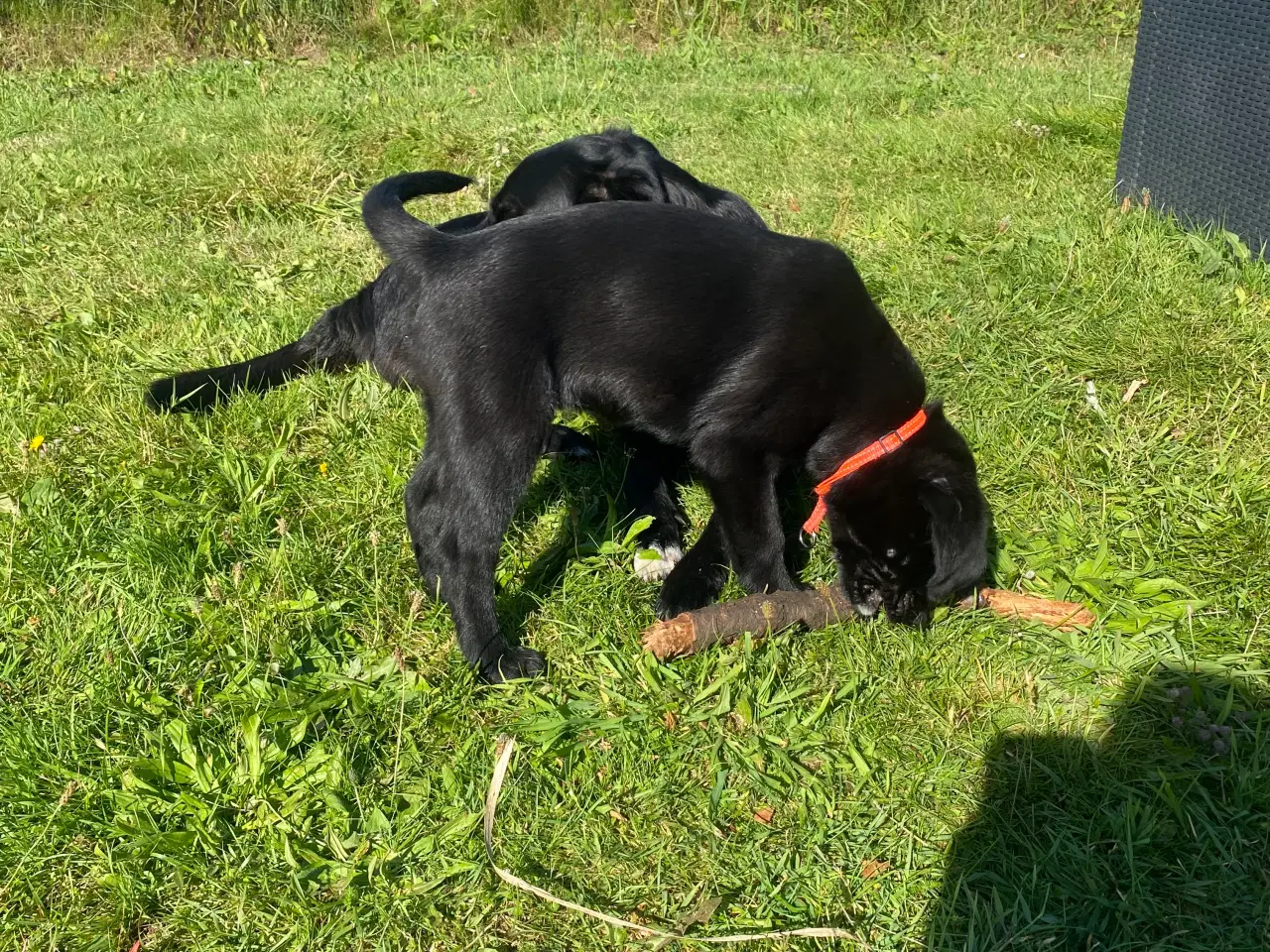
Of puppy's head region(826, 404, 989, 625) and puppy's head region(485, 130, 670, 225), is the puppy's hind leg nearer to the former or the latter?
puppy's head region(826, 404, 989, 625)

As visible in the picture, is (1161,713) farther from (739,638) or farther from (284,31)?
(284,31)

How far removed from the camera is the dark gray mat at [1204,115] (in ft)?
13.2

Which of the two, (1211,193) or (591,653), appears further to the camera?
(1211,193)

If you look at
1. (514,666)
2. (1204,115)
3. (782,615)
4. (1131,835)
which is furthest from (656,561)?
(1204,115)

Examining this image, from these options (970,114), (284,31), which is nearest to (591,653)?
(970,114)

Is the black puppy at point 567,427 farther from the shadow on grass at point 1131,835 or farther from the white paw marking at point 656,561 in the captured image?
the shadow on grass at point 1131,835

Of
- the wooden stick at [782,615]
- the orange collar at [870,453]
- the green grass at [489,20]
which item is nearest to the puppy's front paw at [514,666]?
the wooden stick at [782,615]

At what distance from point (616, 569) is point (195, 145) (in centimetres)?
437

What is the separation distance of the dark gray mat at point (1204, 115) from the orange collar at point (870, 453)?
228 centimetres

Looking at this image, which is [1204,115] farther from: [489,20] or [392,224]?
[489,20]

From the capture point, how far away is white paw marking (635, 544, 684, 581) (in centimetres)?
306

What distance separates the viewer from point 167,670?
239 cm

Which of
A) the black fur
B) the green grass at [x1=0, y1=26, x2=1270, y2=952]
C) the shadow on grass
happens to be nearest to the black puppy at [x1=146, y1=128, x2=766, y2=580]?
the black fur

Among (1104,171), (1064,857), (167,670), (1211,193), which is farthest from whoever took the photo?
(1104,171)
